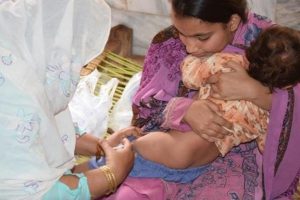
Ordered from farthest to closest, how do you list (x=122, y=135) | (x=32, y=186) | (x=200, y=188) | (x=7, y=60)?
(x=122, y=135) → (x=200, y=188) → (x=32, y=186) → (x=7, y=60)

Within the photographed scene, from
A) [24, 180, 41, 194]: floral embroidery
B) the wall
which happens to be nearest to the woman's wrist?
[24, 180, 41, 194]: floral embroidery

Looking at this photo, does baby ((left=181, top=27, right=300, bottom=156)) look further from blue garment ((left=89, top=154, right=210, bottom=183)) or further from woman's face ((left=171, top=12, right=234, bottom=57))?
blue garment ((left=89, top=154, right=210, bottom=183))

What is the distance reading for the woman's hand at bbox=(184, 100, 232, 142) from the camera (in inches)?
56.0

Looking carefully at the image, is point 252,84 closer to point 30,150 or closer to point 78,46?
point 78,46

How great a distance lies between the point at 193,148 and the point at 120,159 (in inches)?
9.2

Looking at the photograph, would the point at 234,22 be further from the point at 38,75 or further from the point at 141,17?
the point at 141,17

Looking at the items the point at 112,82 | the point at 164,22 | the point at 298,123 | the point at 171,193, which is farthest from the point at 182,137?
the point at 164,22

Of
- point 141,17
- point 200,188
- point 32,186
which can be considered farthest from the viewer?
point 141,17

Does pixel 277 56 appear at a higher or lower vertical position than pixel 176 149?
higher

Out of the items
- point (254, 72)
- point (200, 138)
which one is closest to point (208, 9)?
point (254, 72)

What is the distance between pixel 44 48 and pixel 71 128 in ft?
0.96

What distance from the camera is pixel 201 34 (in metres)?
1.41

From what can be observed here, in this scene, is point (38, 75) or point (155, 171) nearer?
point (38, 75)

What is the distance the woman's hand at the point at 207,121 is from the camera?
142 centimetres
